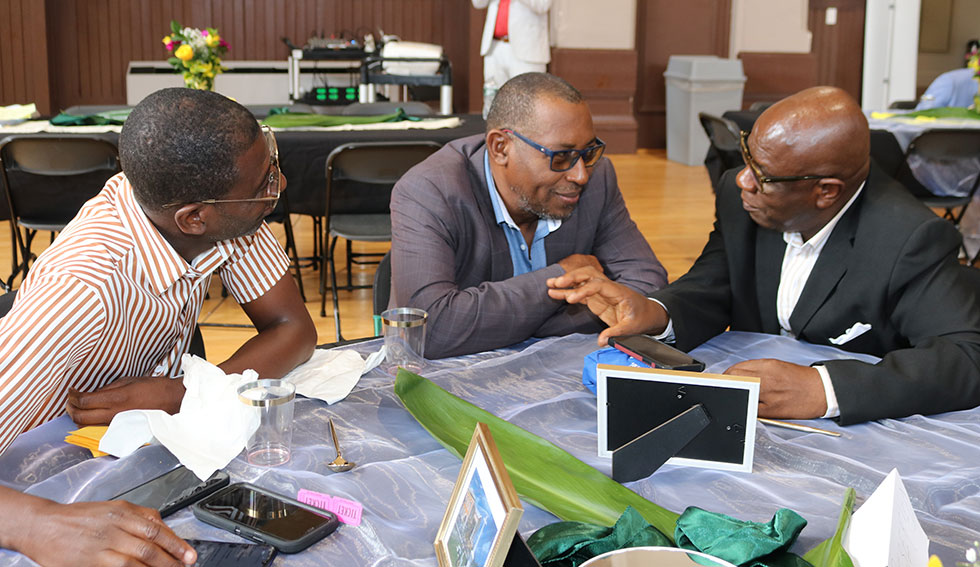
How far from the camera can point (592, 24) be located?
9.08 meters

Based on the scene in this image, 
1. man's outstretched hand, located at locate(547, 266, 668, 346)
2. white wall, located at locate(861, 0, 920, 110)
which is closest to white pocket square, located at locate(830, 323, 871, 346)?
man's outstretched hand, located at locate(547, 266, 668, 346)

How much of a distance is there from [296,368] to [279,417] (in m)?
0.42

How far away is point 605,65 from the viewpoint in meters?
9.13

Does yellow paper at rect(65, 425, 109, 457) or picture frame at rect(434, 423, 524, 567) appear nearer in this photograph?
picture frame at rect(434, 423, 524, 567)

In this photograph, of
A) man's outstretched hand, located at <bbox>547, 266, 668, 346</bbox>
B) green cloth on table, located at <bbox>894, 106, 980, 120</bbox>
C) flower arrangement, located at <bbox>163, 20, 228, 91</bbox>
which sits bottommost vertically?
man's outstretched hand, located at <bbox>547, 266, 668, 346</bbox>

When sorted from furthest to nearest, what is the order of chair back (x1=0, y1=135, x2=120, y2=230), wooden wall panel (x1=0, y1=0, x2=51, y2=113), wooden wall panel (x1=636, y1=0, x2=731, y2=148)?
1. wooden wall panel (x1=636, y1=0, x2=731, y2=148)
2. wooden wall panel (x1=0, y1=0, x2=51, y2=113)
3. chair back (x1=0, y1=135, x2=120, y2=230)

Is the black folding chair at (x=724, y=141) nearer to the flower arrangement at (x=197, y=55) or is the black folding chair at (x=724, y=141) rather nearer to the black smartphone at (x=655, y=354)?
the flower arrangement at (x=197, y=55)

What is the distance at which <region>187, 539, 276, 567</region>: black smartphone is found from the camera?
955 millimetres

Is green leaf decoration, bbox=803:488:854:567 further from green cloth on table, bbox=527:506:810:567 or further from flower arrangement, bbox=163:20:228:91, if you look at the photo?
flower arrangement, bbox=163:20:228:91

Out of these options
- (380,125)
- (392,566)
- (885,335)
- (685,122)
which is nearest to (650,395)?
(392,566)

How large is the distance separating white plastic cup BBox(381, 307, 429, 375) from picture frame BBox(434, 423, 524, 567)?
641 mm

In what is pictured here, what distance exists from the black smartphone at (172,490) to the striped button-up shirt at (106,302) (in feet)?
0.81

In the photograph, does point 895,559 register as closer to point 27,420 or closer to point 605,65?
point 27,420

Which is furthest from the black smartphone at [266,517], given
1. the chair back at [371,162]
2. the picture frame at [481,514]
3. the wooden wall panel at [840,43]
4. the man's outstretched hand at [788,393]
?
the wooden wall panel at [840,43]
